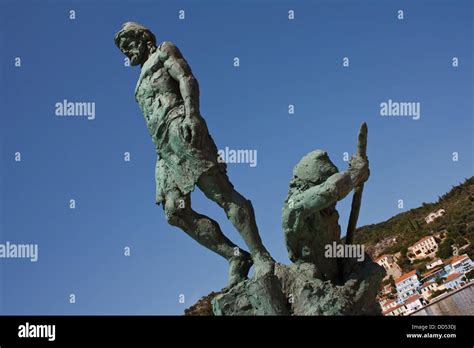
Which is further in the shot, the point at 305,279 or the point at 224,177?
the point at 224,177

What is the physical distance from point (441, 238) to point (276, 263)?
288ft

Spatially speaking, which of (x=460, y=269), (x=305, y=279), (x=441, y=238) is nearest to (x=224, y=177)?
(x=305, y=279)

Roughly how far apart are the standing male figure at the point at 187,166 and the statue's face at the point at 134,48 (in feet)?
0.99

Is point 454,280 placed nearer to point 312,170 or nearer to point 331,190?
point 312,170

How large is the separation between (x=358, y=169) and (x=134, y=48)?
12.0ft

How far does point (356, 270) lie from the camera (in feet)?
24.7

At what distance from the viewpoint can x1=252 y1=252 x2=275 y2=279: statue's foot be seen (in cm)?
712

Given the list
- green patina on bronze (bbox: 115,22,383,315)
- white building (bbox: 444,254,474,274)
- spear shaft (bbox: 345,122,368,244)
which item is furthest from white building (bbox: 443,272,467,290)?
green patina on bronze (bbox: 115,22,383,315)

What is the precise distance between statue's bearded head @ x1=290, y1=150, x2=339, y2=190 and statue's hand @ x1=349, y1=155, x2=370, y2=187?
25cm

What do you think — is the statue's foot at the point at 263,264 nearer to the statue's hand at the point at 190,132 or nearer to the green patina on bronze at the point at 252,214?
the green patina on bronze at the point at 252,214

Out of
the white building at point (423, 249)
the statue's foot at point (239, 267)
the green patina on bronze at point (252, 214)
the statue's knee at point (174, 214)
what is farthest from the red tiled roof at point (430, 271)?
the statue's knee at point (174, 214)

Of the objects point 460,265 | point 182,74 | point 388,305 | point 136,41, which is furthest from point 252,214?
point 460,265
